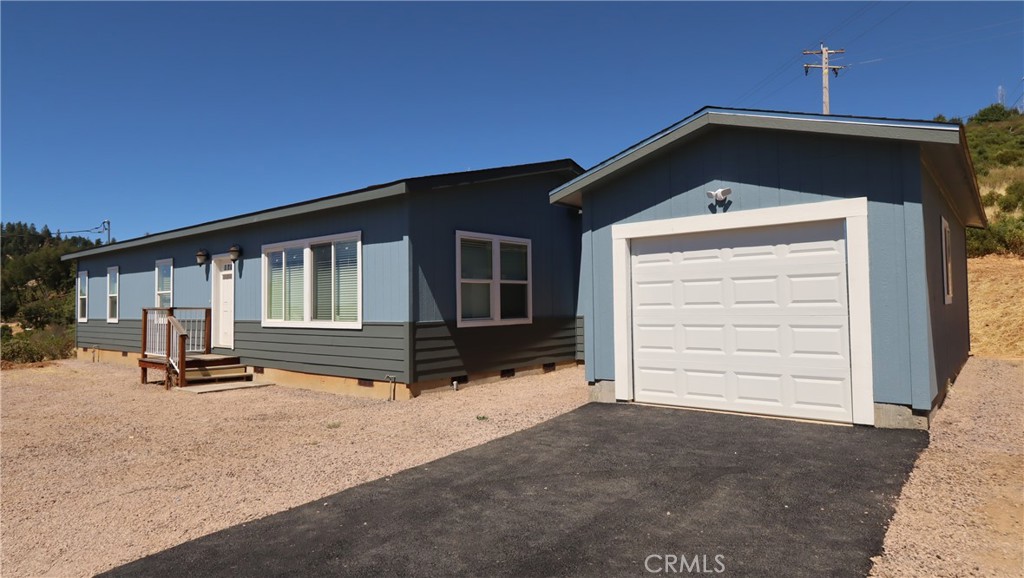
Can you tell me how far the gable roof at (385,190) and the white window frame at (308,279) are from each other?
528 mm

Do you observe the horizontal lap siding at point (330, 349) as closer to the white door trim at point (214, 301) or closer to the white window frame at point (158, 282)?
the white door trim at point (214, 301)

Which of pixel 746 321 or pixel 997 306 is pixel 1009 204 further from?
pixel 746 321

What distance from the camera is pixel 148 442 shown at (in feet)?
19.7

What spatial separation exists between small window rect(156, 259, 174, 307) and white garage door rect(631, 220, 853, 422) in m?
12.0

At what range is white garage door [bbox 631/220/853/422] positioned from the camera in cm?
568

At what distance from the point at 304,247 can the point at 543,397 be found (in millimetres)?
5200

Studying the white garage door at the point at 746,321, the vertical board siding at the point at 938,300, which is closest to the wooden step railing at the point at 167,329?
the white garage door at the point at 746,321

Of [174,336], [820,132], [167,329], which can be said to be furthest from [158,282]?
[820,132]

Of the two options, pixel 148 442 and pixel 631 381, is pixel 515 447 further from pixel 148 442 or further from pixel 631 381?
pixel 148 442

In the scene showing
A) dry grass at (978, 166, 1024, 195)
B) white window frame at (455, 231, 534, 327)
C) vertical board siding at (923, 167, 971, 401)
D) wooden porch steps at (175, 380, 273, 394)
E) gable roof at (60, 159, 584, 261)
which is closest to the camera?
vertical board siding at (923, 167, 971, 401)

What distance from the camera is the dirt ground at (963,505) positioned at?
2.75m

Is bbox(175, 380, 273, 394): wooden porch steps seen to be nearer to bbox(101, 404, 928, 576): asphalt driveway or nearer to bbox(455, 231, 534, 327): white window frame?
bbox(455, 231, 534, 327): white window frame

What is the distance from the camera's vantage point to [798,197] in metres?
5.87

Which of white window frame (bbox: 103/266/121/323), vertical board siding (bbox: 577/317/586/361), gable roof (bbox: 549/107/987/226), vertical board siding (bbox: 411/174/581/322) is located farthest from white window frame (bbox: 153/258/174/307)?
gable roof (bbox: 549/107/987/226)
